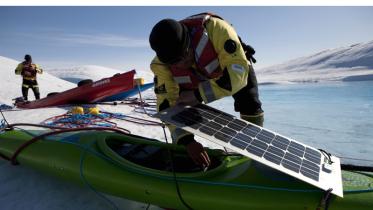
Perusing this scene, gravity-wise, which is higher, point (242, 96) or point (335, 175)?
point (242, 96)

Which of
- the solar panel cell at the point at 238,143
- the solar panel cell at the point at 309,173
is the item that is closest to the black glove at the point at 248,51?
the solar panel cell at the point at 238,143

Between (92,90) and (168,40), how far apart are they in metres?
A: 5.84

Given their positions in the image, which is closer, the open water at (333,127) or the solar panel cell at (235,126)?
the solar panel cell at (235,126)

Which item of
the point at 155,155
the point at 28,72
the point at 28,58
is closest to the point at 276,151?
the point at 155,155

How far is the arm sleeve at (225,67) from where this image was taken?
2125mm

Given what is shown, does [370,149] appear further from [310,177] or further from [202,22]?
[202,22]

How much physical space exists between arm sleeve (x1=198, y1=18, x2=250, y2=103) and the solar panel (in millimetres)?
163

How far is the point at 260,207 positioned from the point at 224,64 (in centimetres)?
92

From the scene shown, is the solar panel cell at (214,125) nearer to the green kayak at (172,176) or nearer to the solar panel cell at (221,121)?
the solar panel cell at (221,121)

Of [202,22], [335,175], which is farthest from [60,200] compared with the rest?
[335,175]

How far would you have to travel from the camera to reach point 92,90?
7.45 meters

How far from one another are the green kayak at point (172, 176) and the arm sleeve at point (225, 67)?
1.66 feet

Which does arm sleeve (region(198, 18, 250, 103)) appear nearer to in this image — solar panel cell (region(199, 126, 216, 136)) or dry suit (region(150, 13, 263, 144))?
dry suit (region(150, 13, 263, 144))

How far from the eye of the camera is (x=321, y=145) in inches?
169
